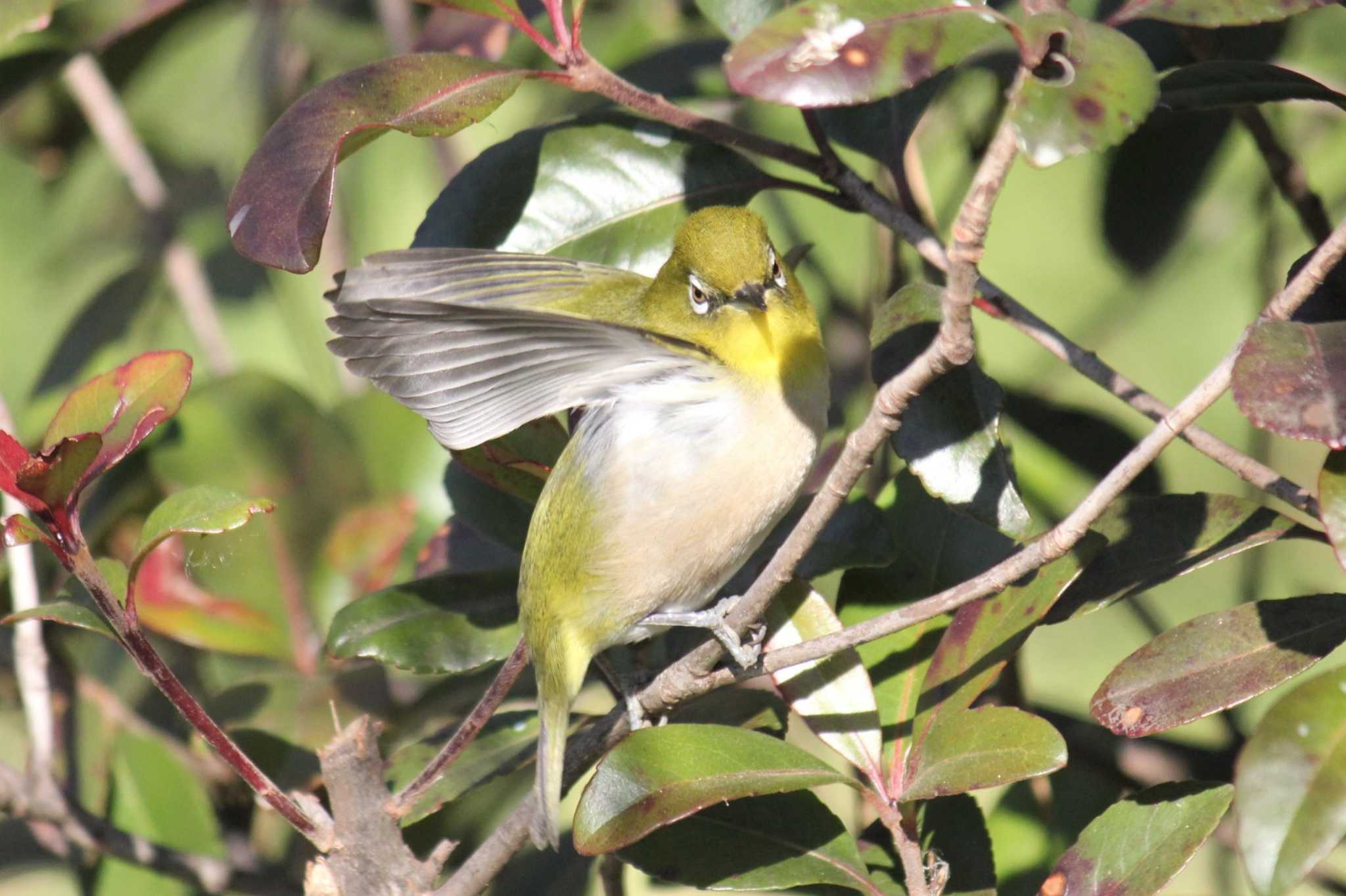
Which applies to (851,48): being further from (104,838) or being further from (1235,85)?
(104,838)

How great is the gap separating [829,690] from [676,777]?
0.26 metres

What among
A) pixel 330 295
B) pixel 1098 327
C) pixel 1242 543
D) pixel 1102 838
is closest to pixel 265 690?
pixel 330 295

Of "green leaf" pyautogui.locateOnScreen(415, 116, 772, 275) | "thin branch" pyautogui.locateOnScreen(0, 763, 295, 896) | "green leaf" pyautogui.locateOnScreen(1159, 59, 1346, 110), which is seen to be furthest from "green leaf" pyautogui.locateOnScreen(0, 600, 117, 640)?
"green leaf" pyautogui.locateOnScreen(1159, 59, 1346, 110)

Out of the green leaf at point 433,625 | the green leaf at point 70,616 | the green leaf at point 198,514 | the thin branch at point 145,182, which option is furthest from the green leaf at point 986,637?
the thin branch at point 145,182

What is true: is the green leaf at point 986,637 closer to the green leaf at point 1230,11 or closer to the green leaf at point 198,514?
the green leaf at point 1230,11

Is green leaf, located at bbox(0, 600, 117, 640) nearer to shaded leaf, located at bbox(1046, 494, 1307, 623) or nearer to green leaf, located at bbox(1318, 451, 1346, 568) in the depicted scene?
shaded leaf, located at bbox(1046, 494, 1307, 623)

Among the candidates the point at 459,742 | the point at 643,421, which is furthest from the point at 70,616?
the point at 643,421

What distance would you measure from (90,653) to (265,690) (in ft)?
2.38

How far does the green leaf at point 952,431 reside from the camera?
129 centimetres

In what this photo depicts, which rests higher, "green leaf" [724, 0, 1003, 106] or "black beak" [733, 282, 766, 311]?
"green leaf" [724, 0, 1003, 106]

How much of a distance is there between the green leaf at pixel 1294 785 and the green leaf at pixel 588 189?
0.84 m

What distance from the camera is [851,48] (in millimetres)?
1019

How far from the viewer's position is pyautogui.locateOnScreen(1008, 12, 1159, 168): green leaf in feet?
3.01

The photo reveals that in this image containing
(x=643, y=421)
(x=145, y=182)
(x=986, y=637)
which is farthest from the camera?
(x=145, y=182)
